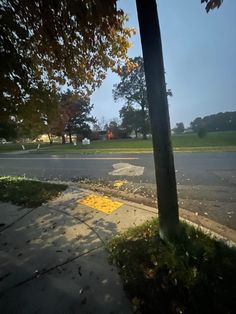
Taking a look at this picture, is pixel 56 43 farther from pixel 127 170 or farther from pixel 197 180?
pixel 127 170

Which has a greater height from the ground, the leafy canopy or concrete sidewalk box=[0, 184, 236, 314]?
the leafy canopy

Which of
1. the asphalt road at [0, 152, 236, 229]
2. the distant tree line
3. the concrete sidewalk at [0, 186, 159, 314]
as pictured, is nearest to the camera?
the concrete sidewalk at [0, 186, 159, 314]

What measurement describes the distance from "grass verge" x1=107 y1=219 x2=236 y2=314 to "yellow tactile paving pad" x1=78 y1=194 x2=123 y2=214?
1589 mm

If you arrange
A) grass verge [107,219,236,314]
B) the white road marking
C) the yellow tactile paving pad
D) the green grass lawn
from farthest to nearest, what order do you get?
1. the green grass lawn
2. the white road marking
3. the yellow tactile paving pad
4. grass verge [107,219,236,314]

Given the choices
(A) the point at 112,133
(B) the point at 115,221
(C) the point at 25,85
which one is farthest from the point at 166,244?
(A) the point at 112,133

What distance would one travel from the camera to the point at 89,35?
4.52 metres

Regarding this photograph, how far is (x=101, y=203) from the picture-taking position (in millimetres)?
5945

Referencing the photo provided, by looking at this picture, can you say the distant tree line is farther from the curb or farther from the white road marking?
the curb

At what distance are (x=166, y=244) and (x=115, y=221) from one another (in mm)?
1447

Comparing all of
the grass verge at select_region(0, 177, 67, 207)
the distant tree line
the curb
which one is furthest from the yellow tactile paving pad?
the distant tree line

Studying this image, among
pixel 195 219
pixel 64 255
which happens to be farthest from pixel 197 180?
pixel 64 255

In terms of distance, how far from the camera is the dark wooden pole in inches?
132

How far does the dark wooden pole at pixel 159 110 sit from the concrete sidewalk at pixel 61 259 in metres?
1.01

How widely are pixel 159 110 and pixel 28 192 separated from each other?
4600mm
